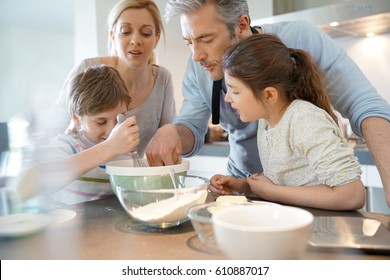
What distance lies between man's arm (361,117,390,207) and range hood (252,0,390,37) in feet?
2.08

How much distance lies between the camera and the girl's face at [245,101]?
1.90ft

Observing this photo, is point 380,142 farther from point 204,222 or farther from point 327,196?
point 204,222

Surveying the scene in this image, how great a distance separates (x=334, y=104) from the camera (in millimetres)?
652

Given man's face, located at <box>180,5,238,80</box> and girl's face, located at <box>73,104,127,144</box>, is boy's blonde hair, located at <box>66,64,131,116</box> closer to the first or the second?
girl's face, located at <box>73,104,127,144</box>

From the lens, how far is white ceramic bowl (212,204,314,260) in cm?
25

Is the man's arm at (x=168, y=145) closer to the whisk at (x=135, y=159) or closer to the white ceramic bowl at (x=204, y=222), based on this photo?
Result: the whisk at (x=135, y=159)

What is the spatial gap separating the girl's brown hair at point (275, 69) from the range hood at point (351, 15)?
584 millimetres

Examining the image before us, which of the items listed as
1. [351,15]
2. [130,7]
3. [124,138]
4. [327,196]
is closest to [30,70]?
[124,138]

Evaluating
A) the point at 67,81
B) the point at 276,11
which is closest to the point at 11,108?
the point at 67,81

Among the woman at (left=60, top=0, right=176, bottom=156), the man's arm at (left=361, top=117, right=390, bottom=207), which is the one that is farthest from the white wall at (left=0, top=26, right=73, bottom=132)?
the man's arm at (left=361, top=117, right=390, bottom=207)

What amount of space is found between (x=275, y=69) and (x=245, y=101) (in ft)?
0.21

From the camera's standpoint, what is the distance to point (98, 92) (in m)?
0.63

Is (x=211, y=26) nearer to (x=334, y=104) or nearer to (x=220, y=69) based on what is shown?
(x=220, y=69)

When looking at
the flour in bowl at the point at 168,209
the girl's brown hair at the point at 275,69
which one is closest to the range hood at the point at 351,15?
the girl's brown hair at the point at 275,69
